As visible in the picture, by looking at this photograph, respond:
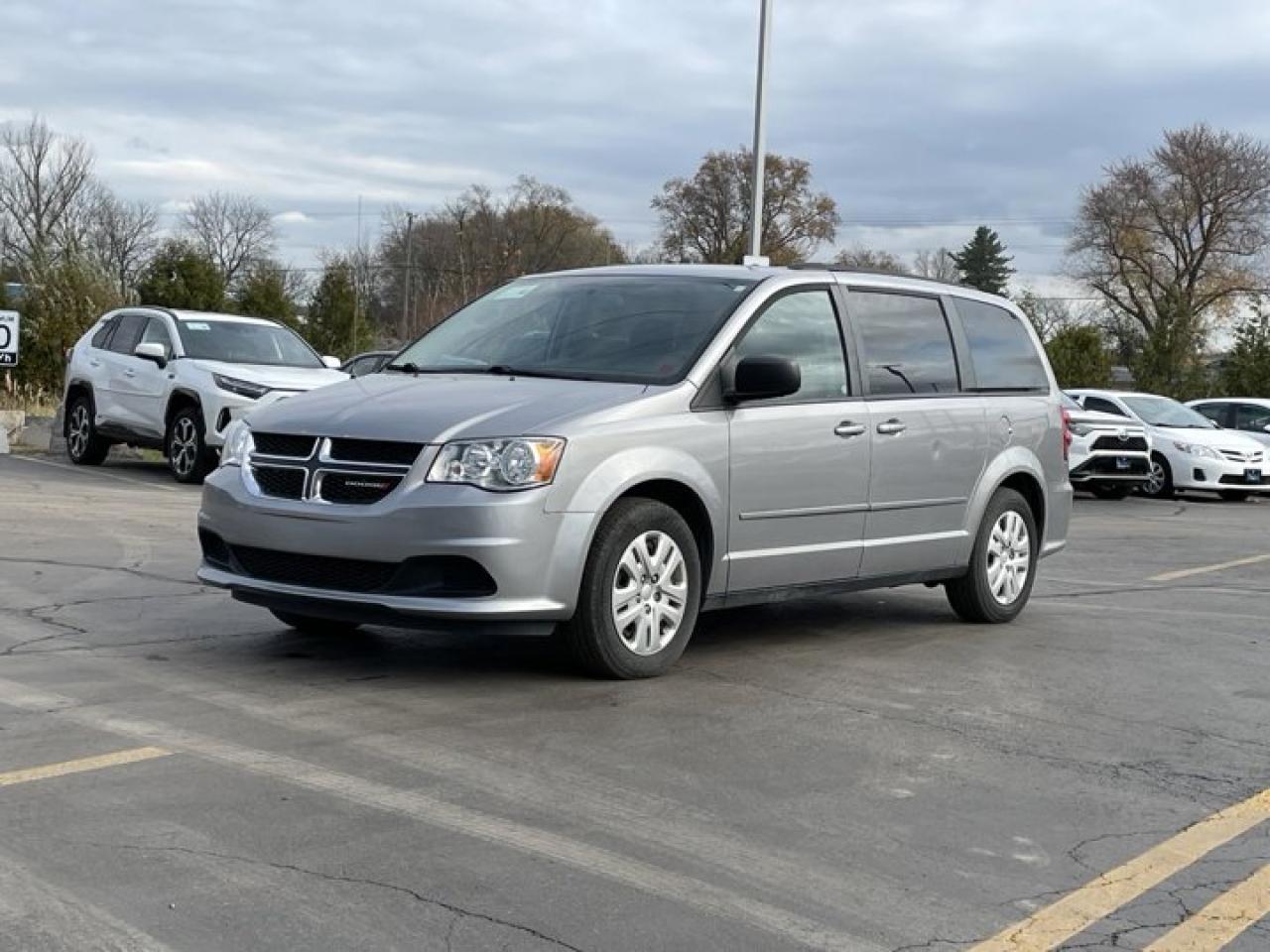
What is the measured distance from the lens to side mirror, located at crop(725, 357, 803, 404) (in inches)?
269

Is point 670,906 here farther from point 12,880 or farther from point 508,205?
point 508,205

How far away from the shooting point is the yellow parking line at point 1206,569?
11727 millimetres

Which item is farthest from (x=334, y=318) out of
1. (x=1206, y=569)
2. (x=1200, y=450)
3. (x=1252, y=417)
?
(x=1206, y=569)

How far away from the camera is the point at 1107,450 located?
2205cm

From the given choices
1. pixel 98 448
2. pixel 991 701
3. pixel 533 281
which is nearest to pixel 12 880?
pixel 991 701

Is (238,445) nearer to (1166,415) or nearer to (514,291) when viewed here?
(514,291)

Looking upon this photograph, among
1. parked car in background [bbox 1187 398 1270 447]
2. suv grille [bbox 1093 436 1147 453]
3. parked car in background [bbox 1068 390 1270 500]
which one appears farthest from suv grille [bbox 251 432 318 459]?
parked car in background [bbox 1187 398 1270 447]

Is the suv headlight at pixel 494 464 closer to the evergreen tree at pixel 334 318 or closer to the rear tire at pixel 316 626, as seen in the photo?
the rear tire at pixel 316 626

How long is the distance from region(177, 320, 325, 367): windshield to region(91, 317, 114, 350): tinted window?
146cm

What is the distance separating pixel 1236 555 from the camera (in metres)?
13.8

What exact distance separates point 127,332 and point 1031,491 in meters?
11.5

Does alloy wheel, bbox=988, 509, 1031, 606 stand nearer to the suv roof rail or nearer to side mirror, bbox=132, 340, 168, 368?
the suv roof rail

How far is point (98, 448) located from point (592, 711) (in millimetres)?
13262

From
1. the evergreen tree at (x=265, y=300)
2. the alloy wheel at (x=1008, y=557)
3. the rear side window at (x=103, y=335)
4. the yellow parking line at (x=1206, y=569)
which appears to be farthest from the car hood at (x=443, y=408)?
the evergreen tree at (x=265, y=300)
